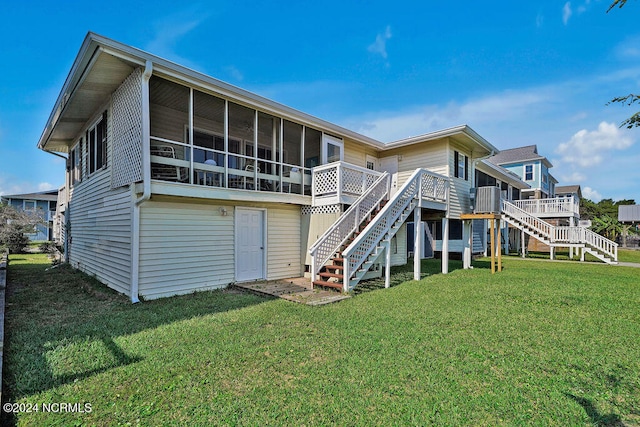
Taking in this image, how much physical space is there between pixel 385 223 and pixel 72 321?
7.25 metres

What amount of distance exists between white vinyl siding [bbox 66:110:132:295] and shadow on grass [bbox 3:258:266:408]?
469 millimetres

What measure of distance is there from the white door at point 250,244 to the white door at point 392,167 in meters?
6.09

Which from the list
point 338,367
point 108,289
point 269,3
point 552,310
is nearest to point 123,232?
point 108,289

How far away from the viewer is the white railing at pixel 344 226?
26.2 feet

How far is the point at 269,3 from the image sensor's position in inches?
394

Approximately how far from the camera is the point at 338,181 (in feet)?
29.1

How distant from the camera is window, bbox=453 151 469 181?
12000 mm

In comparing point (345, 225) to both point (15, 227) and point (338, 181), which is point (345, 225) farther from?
point (15, 227)

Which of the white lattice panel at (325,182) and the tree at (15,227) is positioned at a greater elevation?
the white lattice panel at (325,182)

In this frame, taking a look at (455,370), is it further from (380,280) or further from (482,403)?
(380,280)

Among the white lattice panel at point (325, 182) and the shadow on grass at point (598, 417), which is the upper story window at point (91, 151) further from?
the shadow on grass at point (598, 417)

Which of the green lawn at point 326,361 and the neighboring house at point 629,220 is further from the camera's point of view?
the neighboring house at point 629,220

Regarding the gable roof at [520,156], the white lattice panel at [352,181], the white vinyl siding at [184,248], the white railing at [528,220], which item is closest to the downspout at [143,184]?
the white vinyl siding at [184,248]

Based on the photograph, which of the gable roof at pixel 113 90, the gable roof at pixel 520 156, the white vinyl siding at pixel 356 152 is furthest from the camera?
the gable roof at pixel 520 156
